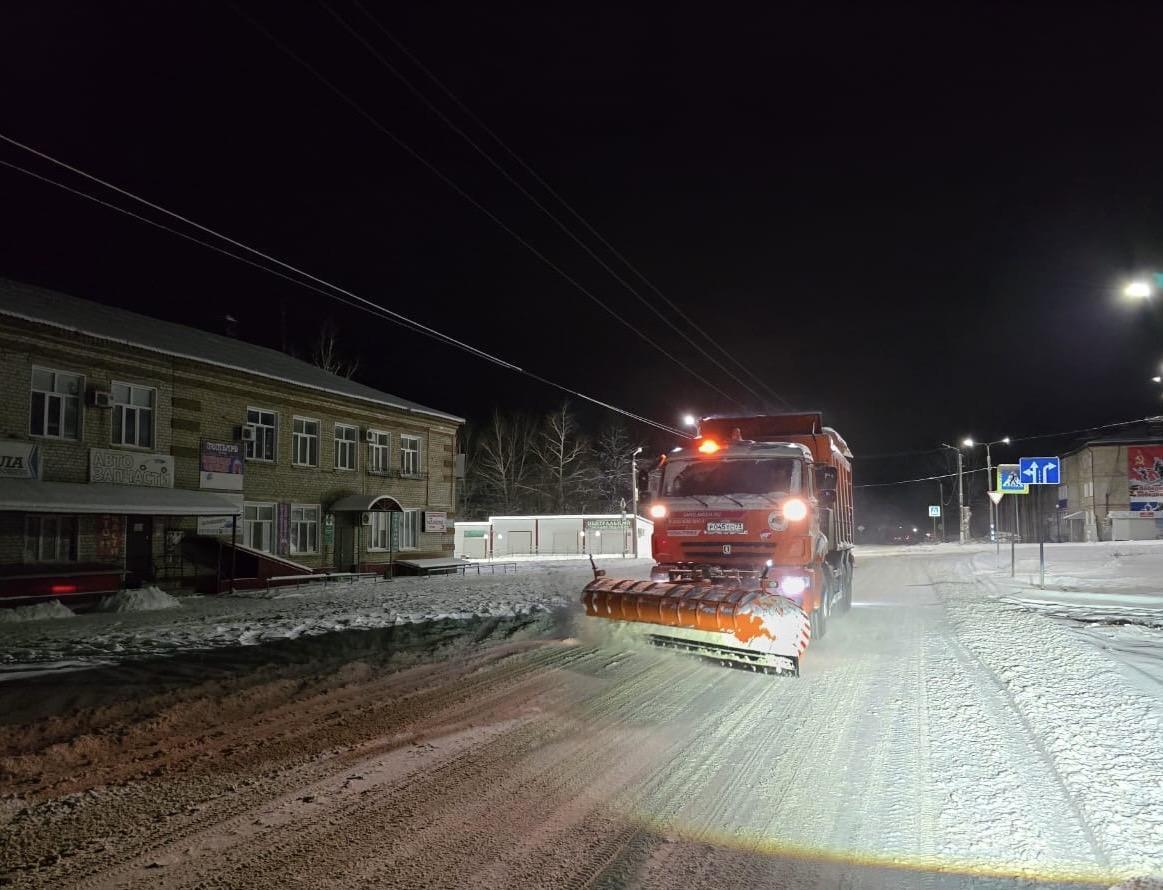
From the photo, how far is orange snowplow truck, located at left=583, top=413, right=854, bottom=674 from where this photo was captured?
8547mm

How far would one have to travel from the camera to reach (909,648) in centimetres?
1112

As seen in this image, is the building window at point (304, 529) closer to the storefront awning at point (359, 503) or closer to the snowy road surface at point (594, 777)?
the storefront awning at point (359, 503)

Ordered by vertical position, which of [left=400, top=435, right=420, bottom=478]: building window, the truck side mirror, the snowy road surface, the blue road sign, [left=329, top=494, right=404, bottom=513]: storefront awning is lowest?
the snowy road surface

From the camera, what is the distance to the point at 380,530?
30.4 meters

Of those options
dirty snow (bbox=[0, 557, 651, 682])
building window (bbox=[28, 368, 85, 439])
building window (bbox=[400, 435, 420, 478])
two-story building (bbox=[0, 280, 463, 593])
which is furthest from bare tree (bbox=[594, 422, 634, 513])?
building window (bbox=[28, 368, 85, 439])

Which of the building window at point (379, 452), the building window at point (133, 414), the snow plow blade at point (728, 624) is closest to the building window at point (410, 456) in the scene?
the building window at point (379, 452)

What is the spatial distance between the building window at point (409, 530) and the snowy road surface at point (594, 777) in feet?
72.3

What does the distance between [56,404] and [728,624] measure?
1900cm

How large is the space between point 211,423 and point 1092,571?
28745 mm

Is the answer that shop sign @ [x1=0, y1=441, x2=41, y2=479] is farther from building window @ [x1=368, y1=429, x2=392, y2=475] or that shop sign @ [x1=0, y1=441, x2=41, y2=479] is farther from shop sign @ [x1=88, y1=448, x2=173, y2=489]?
building window @ [x1=368, y1=429, x2=392, y2=475]

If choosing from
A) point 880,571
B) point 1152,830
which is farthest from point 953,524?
point 1152,830

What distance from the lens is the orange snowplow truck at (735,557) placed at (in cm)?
855

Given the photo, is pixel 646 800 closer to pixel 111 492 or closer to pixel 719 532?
pixel 719 532

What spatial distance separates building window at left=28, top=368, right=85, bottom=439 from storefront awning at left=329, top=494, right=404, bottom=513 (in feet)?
30.1
